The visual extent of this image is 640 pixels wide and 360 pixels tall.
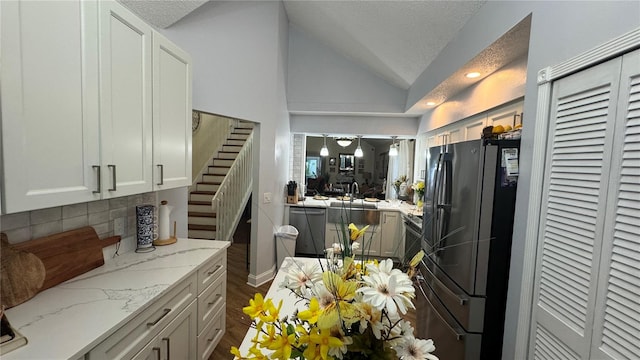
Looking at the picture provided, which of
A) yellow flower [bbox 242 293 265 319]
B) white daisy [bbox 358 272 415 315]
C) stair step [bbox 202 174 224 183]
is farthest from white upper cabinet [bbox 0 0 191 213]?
stair step [bbox 202 174 224 183]

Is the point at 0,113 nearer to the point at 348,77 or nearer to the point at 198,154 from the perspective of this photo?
the point at 348,77

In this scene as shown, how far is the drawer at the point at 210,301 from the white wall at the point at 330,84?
2.95 meters

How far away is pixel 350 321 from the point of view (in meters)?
0.53

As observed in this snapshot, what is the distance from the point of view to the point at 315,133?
4594 millimetres

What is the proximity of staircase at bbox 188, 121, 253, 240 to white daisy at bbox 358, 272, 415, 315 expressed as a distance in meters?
3.82

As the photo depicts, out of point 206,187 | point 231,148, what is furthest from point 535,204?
point 231,148

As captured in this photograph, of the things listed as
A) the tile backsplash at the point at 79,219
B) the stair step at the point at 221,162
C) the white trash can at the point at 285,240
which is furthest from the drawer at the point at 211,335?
the stair step at the point at 221,162

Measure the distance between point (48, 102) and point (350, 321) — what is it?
4.48 feet

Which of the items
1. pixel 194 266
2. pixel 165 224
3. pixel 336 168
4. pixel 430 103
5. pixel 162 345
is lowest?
pixel 162 345

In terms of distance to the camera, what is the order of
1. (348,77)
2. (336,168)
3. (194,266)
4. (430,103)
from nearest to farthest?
(194,266)
(430,103)
(348,77)
(336,168)

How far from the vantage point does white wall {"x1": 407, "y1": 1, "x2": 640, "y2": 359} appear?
950mm

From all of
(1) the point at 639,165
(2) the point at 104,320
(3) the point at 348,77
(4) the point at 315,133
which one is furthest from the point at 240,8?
(1) the point at 639,165

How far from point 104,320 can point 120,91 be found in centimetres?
110

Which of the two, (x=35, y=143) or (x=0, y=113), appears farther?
(x=35, y=143)
